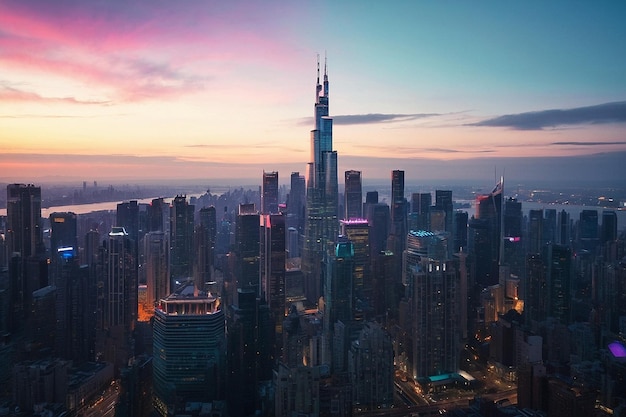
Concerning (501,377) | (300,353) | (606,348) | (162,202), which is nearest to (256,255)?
(162,202)

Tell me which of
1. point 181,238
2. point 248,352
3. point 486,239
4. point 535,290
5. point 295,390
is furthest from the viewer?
point 181,238

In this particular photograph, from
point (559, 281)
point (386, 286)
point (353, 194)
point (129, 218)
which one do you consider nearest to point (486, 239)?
point (386, 286)

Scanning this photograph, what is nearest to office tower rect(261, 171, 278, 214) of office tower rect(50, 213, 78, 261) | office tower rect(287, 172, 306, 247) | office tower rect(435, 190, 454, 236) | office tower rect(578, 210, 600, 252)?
office tower rect(287, 172, 306, 247)

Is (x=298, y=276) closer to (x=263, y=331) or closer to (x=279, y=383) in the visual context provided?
(x=263, y=331)

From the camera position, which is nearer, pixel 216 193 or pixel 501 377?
pixel 501 377

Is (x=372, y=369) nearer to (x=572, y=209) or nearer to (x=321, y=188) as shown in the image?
(x=572, y=209)

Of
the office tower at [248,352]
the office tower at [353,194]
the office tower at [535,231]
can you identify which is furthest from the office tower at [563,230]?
the office tower at [353,194]

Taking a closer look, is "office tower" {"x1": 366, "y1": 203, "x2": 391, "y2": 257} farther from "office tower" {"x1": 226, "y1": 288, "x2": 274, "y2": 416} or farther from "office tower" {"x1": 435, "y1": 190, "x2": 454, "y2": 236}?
"office tower" {"x1": 226, "y1": 288, "x2": 274, "y2": 416}
